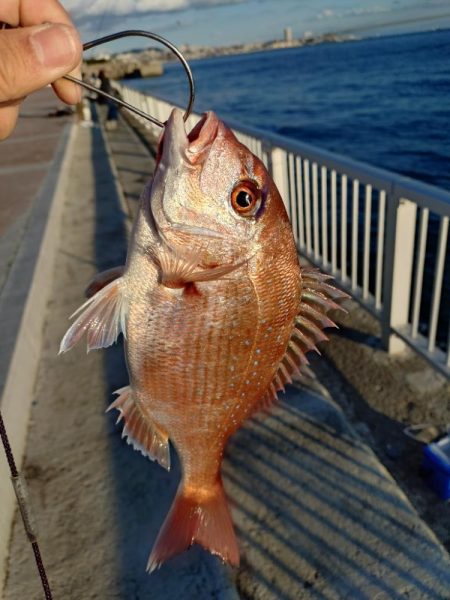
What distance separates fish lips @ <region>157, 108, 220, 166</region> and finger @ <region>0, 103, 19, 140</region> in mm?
787

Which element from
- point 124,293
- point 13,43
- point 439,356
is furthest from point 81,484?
point 439,356

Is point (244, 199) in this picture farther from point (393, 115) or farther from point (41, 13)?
point (393, 115)

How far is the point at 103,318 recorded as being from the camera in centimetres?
160

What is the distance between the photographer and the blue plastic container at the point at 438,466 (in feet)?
8.21

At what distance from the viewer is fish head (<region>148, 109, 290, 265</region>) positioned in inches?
59.5

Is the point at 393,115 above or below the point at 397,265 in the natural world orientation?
below

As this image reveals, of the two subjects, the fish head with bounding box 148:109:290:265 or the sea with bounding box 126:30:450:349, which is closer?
the fish head with bounding box 148:109:290:265

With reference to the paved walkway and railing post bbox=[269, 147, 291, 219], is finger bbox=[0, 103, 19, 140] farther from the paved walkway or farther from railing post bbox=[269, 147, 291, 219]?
railing post bbox=[269, 147, 291, 219]

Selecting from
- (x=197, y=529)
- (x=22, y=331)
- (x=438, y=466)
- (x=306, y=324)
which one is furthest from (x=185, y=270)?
(x=22, y=331)

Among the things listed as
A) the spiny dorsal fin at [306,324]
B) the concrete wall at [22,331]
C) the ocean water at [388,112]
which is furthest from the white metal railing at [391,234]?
the concrete wall at [22,331]

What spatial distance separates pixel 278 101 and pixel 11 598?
32.5 m

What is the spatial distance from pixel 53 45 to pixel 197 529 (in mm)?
1716

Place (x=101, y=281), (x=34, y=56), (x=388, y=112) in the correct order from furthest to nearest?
1. (x=388, y=112)
2. (x=101, y=281)
3. (x=34, y=56)

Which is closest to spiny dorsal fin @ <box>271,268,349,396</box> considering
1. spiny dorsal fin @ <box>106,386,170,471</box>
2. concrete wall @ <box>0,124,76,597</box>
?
spiny dorsal fin @ <box>106,386,170,471</box>
